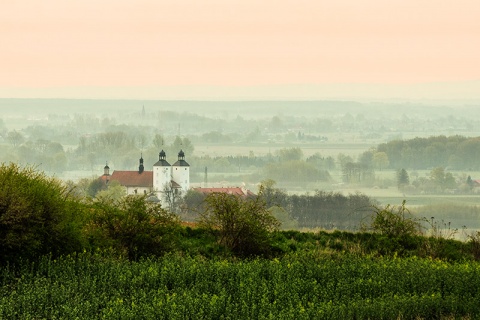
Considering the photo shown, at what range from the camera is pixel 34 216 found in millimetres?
18453

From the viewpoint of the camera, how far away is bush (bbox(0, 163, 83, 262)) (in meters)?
17.9

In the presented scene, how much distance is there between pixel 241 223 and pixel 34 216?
5643 mm

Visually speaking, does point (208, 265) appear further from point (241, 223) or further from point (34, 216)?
point (241, 223)

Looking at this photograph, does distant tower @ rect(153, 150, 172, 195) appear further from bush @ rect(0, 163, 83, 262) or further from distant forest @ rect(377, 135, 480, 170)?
bush @ rect(0, 163, 83, 262)

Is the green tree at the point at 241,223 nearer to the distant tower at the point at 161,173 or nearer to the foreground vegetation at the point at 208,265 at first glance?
the foreground vegetation at the point at 208,265

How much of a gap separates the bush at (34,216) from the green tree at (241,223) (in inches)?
147

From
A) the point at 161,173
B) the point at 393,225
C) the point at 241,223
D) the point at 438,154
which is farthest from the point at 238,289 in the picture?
the point at 438,154

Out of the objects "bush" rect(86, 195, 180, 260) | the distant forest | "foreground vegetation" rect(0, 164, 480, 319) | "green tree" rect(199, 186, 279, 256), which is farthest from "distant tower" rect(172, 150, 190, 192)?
"bush" rect(86, 195, 180, 260)

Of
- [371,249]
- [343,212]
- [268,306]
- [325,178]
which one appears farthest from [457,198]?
[268,306]

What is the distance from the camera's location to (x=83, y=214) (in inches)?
831

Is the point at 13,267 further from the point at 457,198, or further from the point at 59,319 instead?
the point at 457,198

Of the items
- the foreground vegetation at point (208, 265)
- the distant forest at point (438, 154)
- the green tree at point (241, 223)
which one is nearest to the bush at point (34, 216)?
the foreground vegetation at point (208, 265)

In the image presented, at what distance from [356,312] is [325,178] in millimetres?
155583

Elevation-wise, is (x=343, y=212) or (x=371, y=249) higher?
(x=371, y=249)
